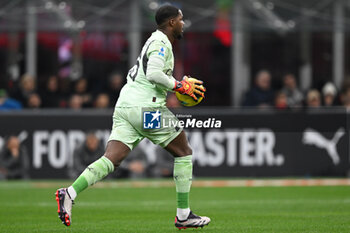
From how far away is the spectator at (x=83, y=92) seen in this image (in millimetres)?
17750

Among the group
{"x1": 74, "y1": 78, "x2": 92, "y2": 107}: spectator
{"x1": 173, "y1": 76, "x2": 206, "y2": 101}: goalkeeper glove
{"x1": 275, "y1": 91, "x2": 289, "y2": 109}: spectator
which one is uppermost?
{"x1": 173, "y1": 76, "x2": 206, "y2": 101}: goalkeeper glove

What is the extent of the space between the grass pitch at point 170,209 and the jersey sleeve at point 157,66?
148 cm

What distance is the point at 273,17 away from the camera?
19641 millimetres

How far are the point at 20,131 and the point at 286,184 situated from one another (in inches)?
205

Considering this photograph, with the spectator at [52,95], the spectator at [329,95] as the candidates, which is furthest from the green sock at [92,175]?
the spectator at [52,95]

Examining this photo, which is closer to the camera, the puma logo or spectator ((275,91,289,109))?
the puma logo

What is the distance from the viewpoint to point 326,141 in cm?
1647

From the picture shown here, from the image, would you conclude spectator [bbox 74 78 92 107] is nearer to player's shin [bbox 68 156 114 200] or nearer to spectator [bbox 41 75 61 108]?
spectator [bbox 41 75 61 108]

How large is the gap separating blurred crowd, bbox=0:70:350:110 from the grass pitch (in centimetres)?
244

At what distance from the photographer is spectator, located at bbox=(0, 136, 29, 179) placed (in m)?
16.2

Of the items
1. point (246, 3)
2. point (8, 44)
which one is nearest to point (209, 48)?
point (246, 3)

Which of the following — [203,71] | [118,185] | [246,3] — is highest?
[246,3]

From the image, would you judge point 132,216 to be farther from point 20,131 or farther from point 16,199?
point 20,131

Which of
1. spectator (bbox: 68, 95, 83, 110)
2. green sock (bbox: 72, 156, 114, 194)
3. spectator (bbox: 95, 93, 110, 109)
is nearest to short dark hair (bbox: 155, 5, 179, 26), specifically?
green sock (bbox: 72, 156, 114, 194)
